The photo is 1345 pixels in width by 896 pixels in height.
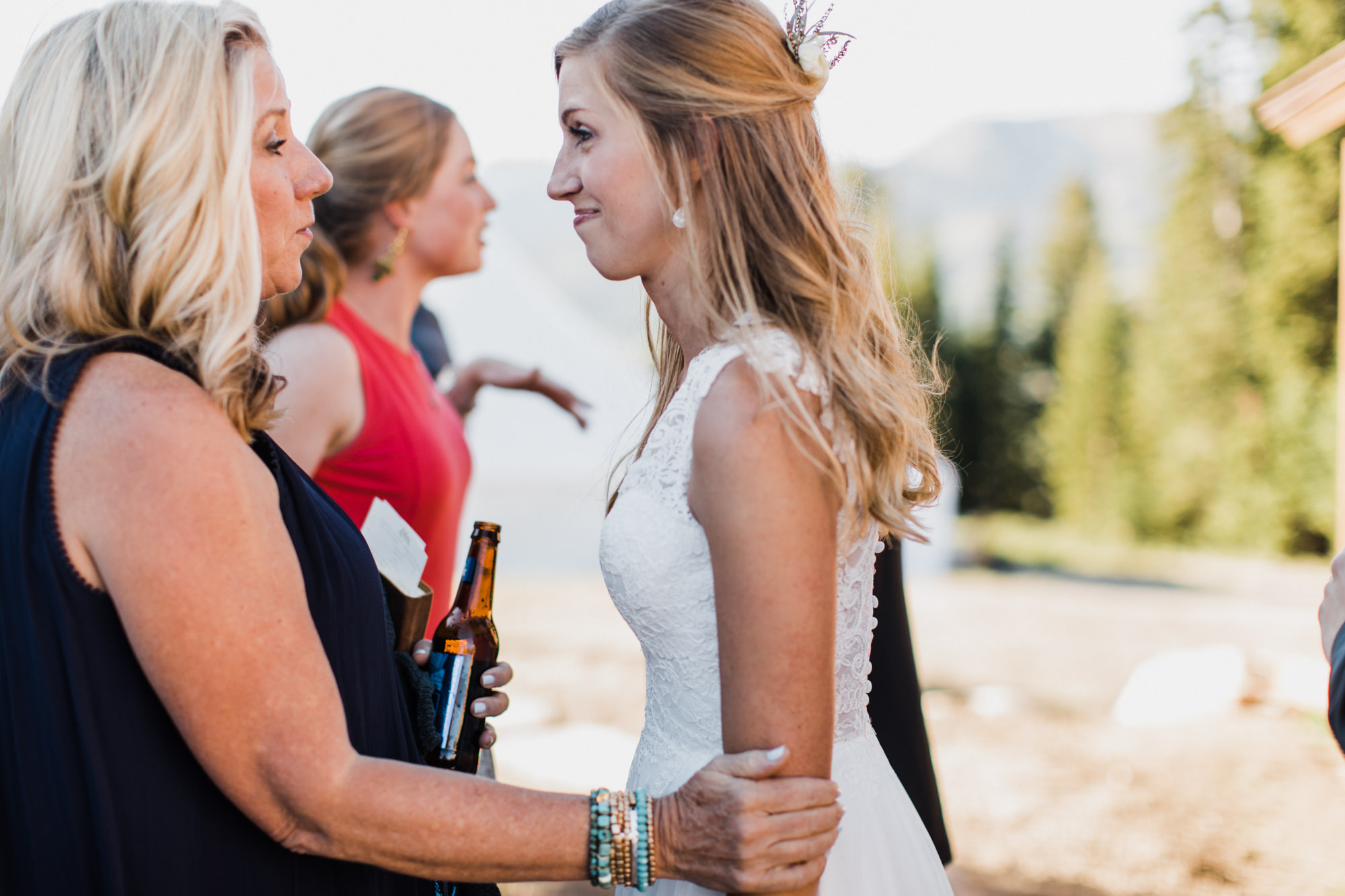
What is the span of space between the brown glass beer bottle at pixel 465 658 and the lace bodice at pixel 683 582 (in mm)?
278

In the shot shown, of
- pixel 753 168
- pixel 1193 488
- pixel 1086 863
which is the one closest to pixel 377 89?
pixel 753 168

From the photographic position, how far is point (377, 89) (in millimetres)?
3020

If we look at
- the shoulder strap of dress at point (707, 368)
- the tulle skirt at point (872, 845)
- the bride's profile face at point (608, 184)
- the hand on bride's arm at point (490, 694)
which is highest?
the bride's profile face at point (608, 184)

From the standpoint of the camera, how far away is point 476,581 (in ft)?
6.23

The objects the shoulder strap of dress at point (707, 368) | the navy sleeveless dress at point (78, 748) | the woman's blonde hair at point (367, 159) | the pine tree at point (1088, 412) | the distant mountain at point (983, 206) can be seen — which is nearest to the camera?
the navy sleeveless dress at point (78, 748)

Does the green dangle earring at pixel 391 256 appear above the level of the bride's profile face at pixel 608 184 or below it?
below

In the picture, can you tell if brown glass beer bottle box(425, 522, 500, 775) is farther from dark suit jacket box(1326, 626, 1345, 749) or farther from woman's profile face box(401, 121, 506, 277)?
woman's profile face box(401, 121, 506, 277)

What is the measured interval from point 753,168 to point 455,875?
1230mm

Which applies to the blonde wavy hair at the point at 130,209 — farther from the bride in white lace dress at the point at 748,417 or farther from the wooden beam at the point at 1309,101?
the wooden beam at the point at 1309,101

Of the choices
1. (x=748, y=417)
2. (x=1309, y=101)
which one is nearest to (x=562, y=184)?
(x=748, y=417)

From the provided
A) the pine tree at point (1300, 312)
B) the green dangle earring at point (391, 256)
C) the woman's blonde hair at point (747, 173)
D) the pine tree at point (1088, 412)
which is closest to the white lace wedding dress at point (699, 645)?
the woman's blonde hair at point (747, 173)

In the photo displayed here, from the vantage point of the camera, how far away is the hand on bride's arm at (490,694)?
1830 millimetres

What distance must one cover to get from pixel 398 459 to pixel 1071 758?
19.3 feet

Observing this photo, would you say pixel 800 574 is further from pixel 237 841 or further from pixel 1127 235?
pixel 1127 235
